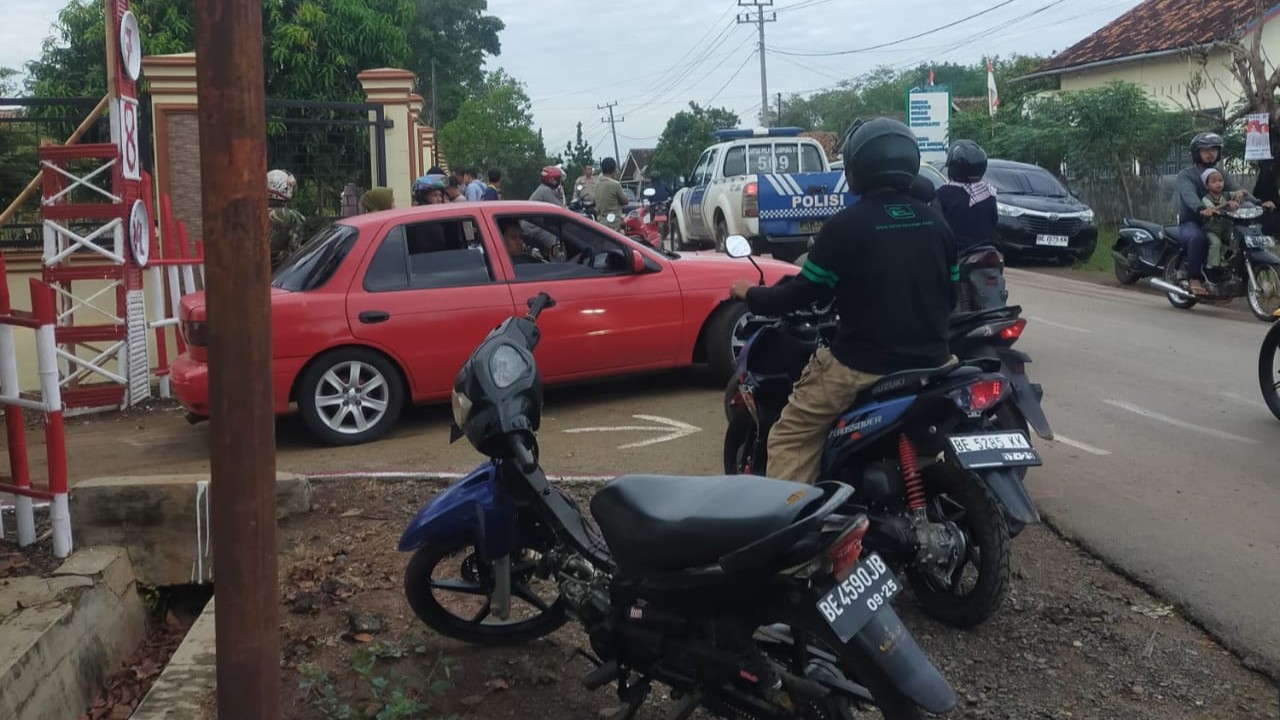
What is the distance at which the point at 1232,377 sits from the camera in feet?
32.0

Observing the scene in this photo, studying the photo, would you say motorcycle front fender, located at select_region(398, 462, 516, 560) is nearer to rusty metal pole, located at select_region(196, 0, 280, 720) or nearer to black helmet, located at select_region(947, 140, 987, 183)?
rusty metal pole, located at select_region(196, 0, 280, 720)

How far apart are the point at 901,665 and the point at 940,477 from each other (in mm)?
1459

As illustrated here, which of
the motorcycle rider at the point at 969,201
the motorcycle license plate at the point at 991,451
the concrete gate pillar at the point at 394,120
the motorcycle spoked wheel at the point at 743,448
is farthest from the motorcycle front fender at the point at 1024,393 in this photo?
the concrete gate pillar at the point at 394,120

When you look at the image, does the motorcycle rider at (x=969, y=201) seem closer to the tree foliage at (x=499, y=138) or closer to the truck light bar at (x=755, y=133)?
the truck light bar at (x=755, y=133)

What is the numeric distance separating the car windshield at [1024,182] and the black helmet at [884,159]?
16.4 meters

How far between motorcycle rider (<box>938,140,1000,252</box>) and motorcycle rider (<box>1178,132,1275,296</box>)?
661 cm

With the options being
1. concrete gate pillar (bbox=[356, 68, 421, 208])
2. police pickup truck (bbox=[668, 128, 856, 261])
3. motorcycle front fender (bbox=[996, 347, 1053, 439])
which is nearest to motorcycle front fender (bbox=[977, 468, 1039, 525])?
→ motorcycle front fender (bbox=[996, 347, 1053, 439])

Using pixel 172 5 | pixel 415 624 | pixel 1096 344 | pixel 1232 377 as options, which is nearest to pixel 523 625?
pixel 415 624

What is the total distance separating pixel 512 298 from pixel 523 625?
3.95m

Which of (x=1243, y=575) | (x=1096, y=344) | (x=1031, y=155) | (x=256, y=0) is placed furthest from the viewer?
(x=1031, y=155)

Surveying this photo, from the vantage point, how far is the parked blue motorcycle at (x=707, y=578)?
3.19 m

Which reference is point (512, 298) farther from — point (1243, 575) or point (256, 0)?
point (256, 0)

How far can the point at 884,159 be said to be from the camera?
4.64 meters

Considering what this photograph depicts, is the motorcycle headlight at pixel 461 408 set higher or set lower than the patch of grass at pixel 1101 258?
lower
